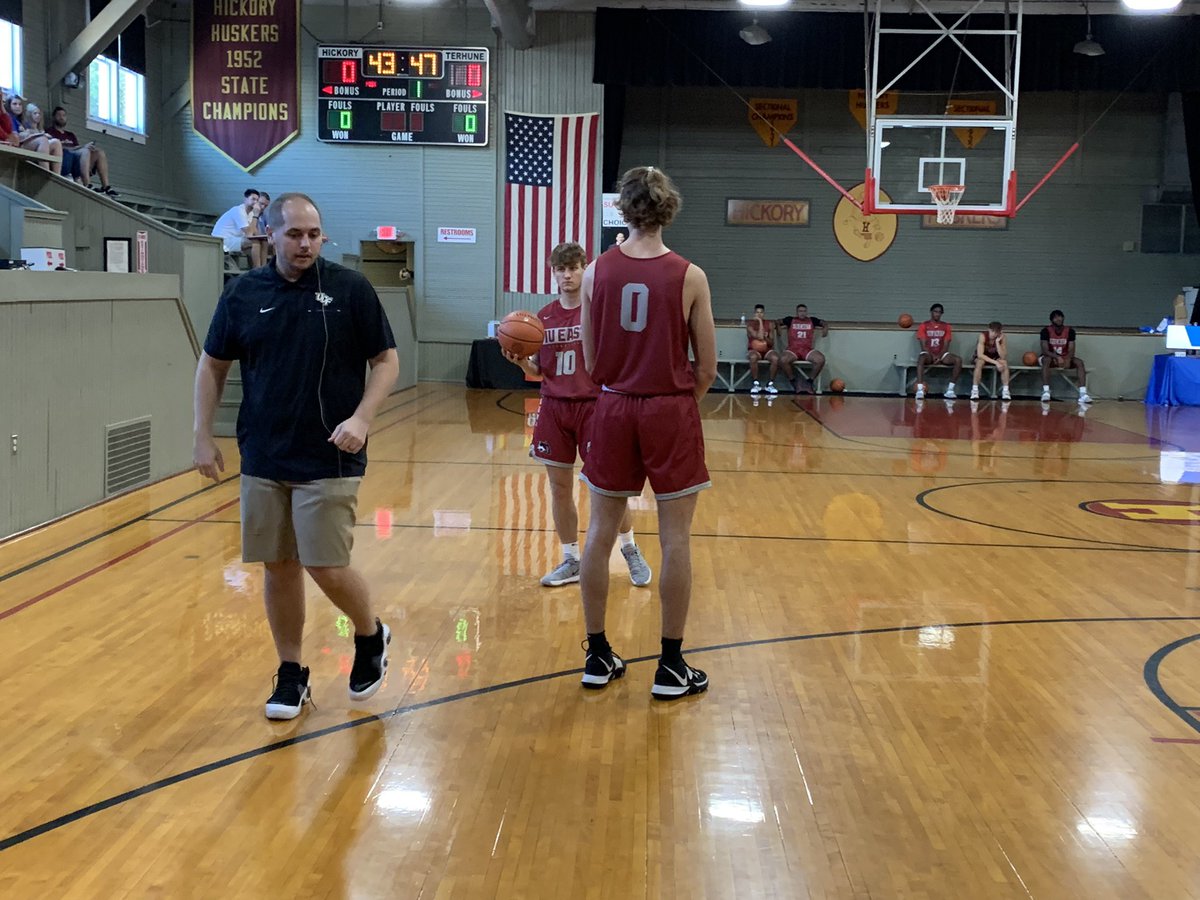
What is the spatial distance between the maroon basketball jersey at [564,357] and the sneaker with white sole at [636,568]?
904 mm

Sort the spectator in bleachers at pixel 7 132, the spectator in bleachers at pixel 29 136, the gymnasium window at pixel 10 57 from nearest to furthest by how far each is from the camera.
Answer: the spectator in bleachers at pixel 7 132, the spectator in bleachers at pixel 29 136, the gymnasium window at pixel 10 57

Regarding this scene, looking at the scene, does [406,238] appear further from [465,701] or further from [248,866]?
[248,866]

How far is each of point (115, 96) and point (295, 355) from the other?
14840 mm

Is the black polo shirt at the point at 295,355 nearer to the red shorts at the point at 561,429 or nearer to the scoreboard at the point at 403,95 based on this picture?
the red shorts at the point at 561,429

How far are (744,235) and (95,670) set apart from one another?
16505 millimetres

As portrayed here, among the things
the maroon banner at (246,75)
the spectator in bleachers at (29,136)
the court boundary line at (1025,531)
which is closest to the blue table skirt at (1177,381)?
the court boundary line at (1025,531)

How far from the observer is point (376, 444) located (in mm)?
10578

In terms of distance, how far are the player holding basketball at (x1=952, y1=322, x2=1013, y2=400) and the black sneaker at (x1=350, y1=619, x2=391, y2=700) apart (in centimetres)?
1412


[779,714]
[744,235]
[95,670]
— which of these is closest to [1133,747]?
[779,714]

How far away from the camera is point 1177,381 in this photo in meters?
16.5

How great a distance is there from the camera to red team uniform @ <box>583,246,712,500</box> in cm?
385

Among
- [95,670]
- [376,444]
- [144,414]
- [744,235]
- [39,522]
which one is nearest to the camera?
[95,670]

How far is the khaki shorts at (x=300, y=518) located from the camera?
3.61m

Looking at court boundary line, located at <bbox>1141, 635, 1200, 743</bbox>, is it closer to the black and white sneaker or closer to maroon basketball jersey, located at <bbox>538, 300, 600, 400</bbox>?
the black and white sneaker
